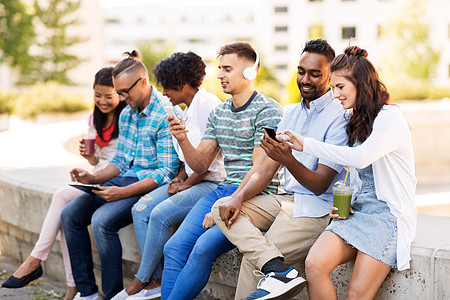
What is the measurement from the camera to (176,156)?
4387mm

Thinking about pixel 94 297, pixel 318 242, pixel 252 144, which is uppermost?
pixel 252 144

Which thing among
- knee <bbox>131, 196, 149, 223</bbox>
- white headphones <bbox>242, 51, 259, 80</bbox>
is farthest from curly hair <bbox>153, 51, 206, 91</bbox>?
knee <bbox>131, 196, 149, 223</bbox>

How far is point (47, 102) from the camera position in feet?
60.1

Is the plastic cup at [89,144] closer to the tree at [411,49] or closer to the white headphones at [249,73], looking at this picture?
the white headphones at [249,73]

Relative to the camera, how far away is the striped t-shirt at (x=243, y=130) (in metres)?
3.72

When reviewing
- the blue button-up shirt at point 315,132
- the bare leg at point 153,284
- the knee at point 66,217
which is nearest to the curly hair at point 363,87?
the blue button-up shirt at point 315,132

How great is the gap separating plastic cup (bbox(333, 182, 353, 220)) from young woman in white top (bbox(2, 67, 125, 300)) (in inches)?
90.0

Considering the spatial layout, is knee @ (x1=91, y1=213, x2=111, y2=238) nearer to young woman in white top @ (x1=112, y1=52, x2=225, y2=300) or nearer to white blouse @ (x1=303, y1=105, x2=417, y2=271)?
young woman in white top @ (x1=112, y1=52, x2=225, y2=300)

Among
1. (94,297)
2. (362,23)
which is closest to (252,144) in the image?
(94,297)

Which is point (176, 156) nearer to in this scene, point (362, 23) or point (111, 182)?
point (111, 182)

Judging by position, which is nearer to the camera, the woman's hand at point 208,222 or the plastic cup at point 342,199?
the plastic cup at point 342,199

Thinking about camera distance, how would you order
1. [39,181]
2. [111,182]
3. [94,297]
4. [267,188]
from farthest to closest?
1. [39,181]
2. [111,182]
3. [94,297]
4. [267,188]

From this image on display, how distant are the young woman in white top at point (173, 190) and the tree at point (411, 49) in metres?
33.6

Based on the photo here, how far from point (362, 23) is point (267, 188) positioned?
162 feet
